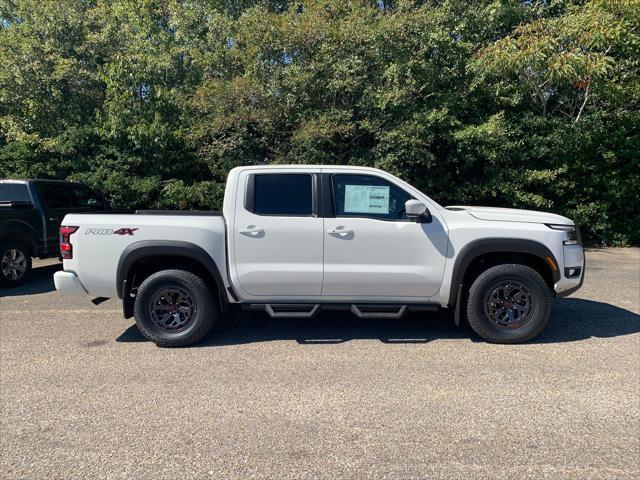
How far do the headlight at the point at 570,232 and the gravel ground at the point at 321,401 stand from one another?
107 cm

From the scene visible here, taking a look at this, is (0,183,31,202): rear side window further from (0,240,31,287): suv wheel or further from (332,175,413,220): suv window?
(332,175,413,220): suv window

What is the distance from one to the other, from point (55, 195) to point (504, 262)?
768 cm

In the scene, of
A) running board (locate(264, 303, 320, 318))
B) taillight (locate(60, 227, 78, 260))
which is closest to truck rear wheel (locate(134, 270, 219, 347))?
running board (locate(264, 303, 320, 318))

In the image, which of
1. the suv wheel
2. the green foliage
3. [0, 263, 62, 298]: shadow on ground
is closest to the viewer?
[0, 263, 62, 298]: shadow on ground

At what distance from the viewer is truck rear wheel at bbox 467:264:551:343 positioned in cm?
468

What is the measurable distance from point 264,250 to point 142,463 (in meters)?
2.36

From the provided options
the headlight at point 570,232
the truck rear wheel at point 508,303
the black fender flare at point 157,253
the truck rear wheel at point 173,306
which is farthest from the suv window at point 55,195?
the headlight at point 570,232

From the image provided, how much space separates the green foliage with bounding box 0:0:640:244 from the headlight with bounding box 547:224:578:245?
555 centimetres

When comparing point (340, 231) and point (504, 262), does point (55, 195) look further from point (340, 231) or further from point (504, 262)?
point (504, 262)

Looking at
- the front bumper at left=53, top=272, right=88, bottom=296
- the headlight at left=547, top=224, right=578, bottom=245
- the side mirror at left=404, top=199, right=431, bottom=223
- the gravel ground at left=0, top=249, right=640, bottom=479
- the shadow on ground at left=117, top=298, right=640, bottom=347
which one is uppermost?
the side mirror at left=404, top=199, right=431, bottom=223

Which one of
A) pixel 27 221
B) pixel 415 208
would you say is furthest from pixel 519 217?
pixel 27 221

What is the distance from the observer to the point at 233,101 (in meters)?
10.5

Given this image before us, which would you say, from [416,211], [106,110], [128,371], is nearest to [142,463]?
[128,371]

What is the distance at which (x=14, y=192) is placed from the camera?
7.83 metres
